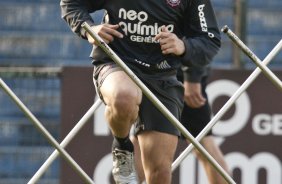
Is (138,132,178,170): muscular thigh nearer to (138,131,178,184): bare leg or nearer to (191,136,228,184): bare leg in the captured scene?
(138,131,178,184): bare leg

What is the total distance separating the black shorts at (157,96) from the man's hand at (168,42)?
0.85ft

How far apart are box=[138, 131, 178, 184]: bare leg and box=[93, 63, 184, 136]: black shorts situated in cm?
4

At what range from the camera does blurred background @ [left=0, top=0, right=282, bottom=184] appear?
10414mm

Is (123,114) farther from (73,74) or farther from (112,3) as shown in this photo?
(73,74)

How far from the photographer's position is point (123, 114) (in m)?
6.90

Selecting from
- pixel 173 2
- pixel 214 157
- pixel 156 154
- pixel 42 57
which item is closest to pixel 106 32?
pixel 173 2

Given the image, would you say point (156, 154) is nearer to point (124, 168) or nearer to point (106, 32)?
point (124, 168)

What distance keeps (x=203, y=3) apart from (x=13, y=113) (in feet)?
11.6

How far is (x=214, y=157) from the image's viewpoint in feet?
30.1

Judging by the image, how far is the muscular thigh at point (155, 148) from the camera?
7.30 m

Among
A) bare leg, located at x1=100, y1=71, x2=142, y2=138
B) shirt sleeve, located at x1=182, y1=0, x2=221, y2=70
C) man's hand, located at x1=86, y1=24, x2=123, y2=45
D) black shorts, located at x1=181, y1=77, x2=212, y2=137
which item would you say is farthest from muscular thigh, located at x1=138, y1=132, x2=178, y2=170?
black shorts, located at x1=181, y1=77, x2=212, y2=137

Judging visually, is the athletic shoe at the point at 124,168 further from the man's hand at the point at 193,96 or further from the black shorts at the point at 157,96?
the man's hand at the point at 193,96

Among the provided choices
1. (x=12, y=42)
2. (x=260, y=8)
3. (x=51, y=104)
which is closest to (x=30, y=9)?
(x=12, y=42)

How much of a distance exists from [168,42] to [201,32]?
0.39 metres
